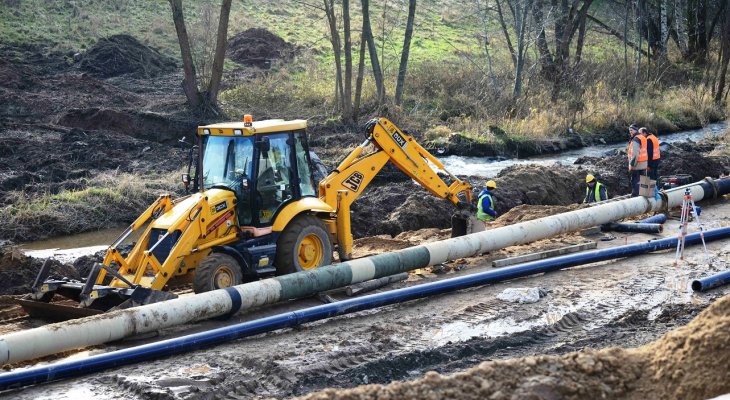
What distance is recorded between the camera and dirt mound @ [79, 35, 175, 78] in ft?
113

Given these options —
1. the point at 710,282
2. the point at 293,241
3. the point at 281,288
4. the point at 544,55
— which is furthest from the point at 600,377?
the point at 544,55

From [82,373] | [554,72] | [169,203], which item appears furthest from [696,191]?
[554,72]

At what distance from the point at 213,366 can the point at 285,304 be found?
8.59 feet

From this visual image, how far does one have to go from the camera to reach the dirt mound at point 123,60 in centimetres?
3438

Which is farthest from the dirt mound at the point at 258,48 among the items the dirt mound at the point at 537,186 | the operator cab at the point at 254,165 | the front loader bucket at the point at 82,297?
the front loader bucket at the point at 82,297

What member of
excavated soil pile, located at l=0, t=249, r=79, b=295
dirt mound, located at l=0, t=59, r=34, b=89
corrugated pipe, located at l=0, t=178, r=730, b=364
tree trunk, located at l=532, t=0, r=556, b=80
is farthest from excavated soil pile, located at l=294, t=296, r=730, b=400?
tree trunk, located at l=532, t=0, r=556, b=80

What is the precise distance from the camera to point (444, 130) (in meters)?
28.2

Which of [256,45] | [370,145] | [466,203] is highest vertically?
[256,45]

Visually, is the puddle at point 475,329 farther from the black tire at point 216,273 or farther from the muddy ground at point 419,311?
the black tire at point 216,273

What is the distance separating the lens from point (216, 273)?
11.9 m

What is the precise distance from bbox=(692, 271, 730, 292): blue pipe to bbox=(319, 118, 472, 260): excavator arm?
3.96 meters

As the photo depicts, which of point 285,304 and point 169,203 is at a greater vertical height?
point 169,203

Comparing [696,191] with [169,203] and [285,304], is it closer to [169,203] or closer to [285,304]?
[285,304]

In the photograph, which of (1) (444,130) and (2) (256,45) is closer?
(1) (444,130)
